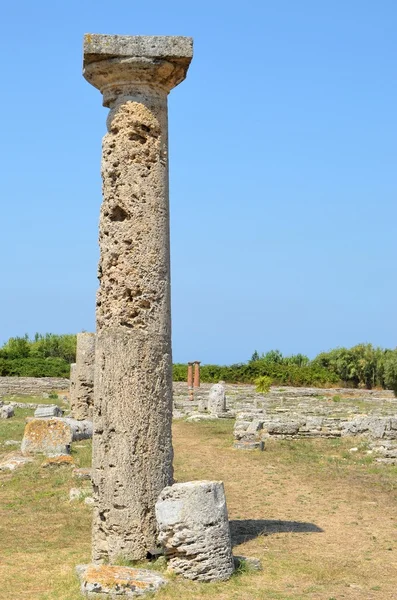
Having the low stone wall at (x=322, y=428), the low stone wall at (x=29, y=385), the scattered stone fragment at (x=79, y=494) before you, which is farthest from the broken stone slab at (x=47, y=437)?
the low stone wall at (x=29, y=385)

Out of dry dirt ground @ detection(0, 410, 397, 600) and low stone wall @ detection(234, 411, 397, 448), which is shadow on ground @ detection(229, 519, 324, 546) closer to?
dry dirt ground @ detection(0, 410, 397, 600)

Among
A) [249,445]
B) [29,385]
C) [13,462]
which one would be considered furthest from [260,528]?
[29,385]

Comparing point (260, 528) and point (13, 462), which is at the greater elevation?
point (13, 462)

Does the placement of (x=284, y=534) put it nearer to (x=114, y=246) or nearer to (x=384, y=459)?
(x=114, y=246)

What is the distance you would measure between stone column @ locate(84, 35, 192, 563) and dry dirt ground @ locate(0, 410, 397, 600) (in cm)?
90

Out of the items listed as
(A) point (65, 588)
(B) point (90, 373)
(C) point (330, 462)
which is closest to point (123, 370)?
(A) point (65, 588)

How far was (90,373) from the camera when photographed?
66.6 ft

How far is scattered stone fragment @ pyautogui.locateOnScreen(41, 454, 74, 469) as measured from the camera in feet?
47.7

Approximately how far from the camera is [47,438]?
52.5 feet

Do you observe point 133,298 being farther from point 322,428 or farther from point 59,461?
point 322,428

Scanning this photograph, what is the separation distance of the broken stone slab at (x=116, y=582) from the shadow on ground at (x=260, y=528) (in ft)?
7.72

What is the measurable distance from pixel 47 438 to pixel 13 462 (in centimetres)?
111

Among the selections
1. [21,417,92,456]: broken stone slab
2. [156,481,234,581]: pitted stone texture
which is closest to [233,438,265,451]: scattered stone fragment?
[21,417,92,456]: broken stone slab

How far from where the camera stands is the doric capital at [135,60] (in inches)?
329
